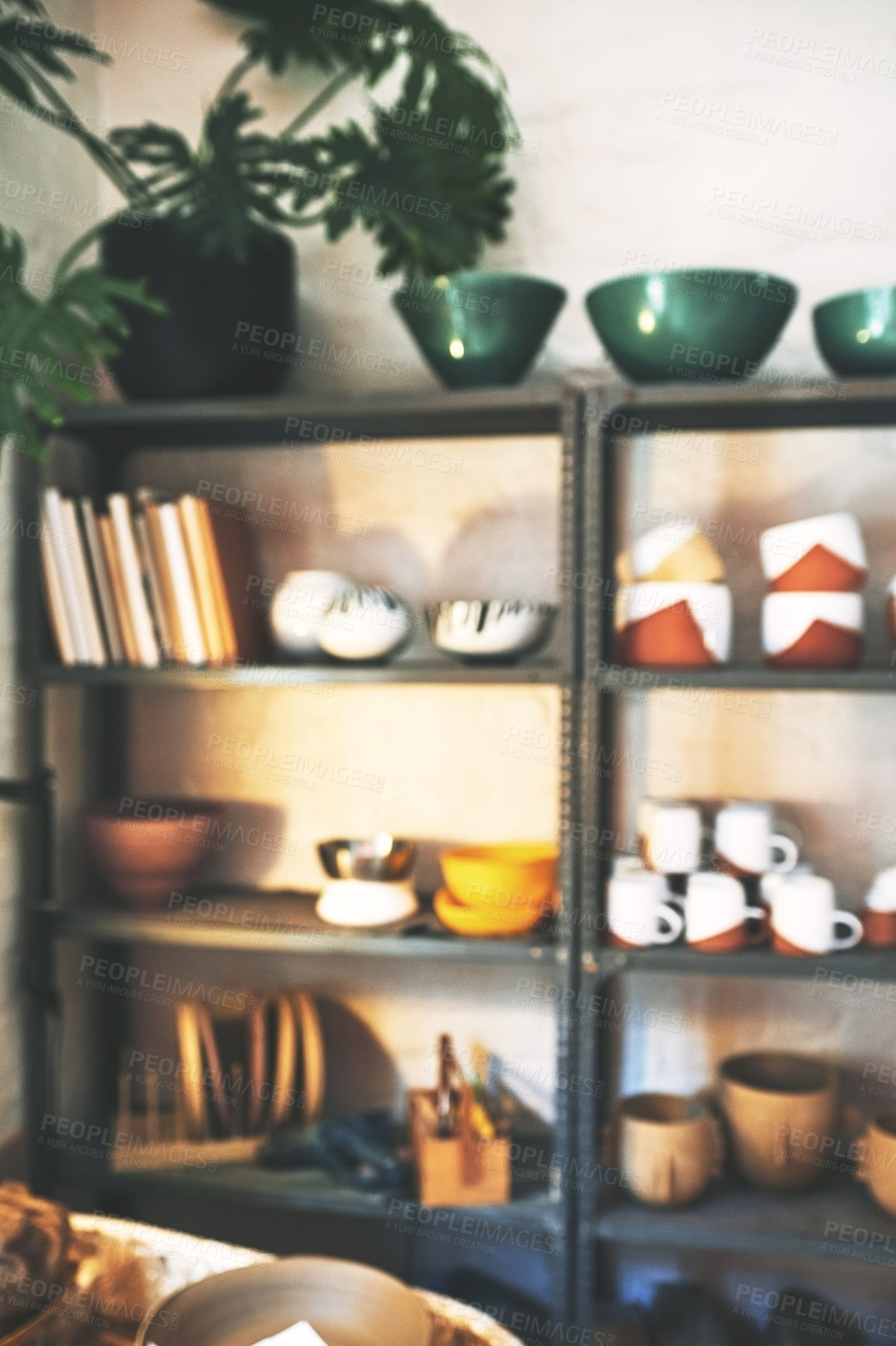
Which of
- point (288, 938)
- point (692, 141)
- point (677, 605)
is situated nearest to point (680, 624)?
point (677, 605)

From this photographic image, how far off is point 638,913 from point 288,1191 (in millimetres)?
683

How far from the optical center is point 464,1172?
5.24ft

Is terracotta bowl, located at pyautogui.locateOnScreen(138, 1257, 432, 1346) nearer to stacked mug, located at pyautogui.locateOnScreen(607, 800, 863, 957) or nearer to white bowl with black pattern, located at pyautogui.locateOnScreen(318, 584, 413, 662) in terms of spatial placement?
stacked mug, located at pyautogui.locateOnScreen(607, 800, 863, 957)

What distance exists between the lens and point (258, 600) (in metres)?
1.89

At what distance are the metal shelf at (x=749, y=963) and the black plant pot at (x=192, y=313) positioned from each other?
1.05 meters

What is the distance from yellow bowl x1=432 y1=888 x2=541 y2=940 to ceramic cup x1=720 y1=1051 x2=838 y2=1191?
1.38 feet

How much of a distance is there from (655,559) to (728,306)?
0.36 meters

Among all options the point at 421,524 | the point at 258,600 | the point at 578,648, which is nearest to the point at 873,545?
the point at 578,648

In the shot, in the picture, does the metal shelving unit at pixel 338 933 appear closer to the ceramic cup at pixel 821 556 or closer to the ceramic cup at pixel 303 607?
the ceramic cup at pixel 303 607

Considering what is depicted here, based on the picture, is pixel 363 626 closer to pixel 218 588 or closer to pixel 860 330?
pixel 218 588

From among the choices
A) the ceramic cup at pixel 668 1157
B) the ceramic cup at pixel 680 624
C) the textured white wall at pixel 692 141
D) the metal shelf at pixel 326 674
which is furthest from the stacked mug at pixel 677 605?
the ceramic cup at pixel 668 1157

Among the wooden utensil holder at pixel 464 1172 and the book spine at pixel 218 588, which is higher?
the book spine at pixel 218 588

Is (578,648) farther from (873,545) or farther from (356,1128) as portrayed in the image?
(356,1128)

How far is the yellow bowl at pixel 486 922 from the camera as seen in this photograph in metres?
1.58
